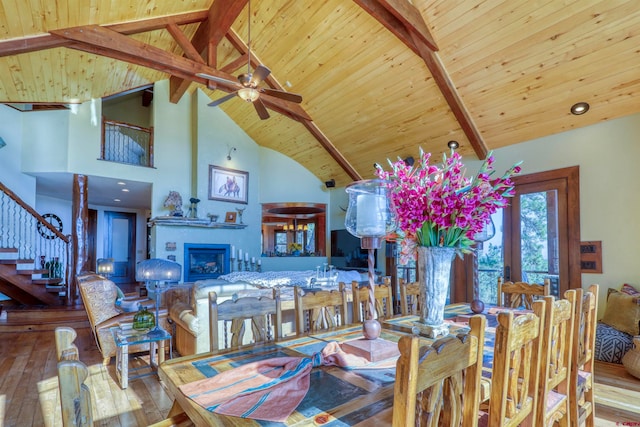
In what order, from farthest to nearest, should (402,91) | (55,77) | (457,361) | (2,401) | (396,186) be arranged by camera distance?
(55,77), (402,91), (2,401), (396,186), (457,361)

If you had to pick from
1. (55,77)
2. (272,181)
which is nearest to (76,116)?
(55,77)

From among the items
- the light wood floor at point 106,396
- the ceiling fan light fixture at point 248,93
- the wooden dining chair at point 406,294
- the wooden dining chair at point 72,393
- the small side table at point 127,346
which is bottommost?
the light wood floor at point 106,396

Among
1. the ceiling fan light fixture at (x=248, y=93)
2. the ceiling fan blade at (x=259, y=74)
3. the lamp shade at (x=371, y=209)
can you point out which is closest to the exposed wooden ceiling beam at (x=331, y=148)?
the ceiling fan light fixture at (x=248, y=93)

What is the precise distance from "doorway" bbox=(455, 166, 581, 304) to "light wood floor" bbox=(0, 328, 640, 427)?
120 centimetres

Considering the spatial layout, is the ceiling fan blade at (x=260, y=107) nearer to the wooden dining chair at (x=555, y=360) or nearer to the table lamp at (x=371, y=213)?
the table lamp at (x=371, y=213)

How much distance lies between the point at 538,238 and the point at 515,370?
3.75 m

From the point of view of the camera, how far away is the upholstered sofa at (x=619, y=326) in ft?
10.8

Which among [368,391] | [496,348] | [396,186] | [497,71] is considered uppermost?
[497,71]

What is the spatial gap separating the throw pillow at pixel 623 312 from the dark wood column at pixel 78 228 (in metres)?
7.68

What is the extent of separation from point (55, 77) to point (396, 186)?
238 inches

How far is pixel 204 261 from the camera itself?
6.96 metres

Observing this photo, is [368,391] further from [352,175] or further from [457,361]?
[352,175]

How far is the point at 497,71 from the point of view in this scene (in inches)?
152

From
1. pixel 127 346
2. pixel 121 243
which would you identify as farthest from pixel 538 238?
pixel 121 243
